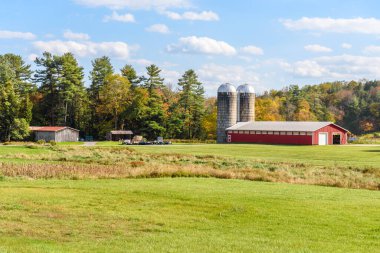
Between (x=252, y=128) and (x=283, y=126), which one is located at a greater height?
(x=283, y=126)

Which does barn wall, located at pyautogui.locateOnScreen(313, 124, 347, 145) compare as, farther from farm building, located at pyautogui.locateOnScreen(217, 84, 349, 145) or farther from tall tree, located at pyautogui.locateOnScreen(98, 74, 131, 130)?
tall tree, located at pyautogui.locateOnScreen(98, 74, 131, 130)

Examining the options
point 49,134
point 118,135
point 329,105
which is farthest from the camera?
point 329,105

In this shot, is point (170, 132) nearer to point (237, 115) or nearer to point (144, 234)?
point (237, 115)

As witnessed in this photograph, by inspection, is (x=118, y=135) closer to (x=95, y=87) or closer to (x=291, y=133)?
(x=95, y=87)

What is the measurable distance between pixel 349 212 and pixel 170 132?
3148 inches

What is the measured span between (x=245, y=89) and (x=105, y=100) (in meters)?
26.0

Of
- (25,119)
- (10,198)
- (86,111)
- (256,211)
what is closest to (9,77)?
(25,119)

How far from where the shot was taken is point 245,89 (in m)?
92.0

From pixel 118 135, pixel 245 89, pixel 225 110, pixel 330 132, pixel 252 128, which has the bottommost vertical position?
pixel 118 135

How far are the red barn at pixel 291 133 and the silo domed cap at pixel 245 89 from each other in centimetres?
Result: 945

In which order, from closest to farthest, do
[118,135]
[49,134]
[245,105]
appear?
[49,134], [118,135], [245,105]

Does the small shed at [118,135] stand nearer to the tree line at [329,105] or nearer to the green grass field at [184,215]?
the tree line at [329,105]

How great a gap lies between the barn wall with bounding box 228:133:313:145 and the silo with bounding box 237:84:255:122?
27.3 ft

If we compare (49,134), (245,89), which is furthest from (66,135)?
(245,89)
